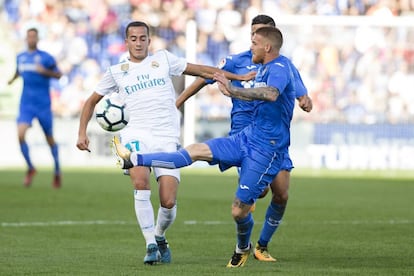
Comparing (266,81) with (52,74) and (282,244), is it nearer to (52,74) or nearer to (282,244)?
(282,244)

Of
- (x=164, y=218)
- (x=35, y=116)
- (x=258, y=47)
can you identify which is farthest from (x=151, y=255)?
(x=35, y=116)

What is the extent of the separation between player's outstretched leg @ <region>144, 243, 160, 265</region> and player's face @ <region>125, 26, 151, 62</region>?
1749 millimetres

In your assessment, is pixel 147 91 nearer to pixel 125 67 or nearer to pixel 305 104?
pixel 125 67

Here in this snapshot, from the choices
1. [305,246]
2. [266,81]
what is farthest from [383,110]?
[266,81]

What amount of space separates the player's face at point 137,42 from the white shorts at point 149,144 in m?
0.69

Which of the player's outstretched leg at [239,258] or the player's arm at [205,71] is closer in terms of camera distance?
the player's outstretched leg at [239,258]

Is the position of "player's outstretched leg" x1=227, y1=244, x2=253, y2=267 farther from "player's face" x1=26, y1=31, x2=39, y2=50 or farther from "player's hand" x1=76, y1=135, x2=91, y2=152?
"player's face" x1=26, y1=31, x2=39, y2=50

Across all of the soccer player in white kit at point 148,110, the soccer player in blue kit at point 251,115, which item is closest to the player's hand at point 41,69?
the soccer player in blue kit at point 251,115

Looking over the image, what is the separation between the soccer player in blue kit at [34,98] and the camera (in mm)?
19797

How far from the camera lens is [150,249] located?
30.0 ft

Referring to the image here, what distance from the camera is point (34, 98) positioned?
20.2m

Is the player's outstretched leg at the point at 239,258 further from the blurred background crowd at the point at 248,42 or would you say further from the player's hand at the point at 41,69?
the blurred background crowd at the point at 248,42

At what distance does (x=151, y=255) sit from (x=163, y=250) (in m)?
0.45

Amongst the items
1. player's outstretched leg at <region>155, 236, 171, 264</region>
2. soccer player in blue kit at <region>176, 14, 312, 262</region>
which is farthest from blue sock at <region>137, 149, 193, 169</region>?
soccer player in blue kit at <region>176, 14, 312, 262</region>
